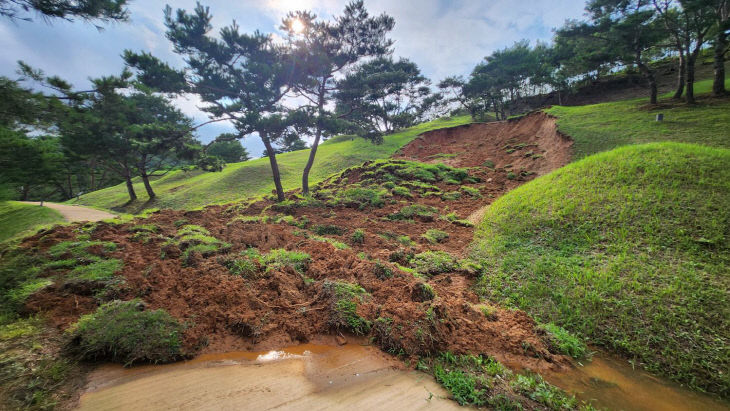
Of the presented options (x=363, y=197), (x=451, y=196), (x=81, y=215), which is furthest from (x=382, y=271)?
(x=81, y=215)

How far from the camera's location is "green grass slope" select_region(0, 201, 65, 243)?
29.6 feet

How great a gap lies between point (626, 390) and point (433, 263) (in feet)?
10.9

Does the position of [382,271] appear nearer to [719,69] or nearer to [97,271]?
[97,271]

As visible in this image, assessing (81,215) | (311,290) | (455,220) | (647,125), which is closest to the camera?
(311,290)

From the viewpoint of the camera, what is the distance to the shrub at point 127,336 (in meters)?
2.59

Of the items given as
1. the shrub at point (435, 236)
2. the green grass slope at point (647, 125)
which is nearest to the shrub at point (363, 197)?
the shrub at point (435, 236)

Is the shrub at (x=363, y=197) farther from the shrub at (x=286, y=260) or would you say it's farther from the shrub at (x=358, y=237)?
the shrub at (x=286, y=260)

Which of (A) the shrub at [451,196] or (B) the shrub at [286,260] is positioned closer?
(B) the shrub at [286,260]

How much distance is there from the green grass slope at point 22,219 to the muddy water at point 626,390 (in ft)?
48.5

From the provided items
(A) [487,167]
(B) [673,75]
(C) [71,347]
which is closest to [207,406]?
(C) [71,347]

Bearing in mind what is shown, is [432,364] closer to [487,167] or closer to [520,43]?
[487,167]

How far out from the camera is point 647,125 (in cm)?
1298

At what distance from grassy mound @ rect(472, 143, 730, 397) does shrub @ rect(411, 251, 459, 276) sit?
80 centimetres

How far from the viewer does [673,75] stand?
2739 centimetres
